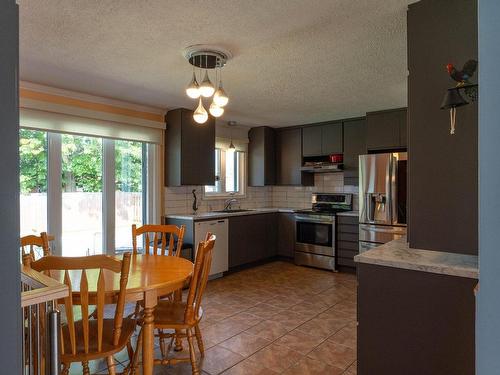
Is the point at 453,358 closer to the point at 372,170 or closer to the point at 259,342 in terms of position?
the point at 259,342

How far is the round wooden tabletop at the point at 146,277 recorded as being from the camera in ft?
6.03

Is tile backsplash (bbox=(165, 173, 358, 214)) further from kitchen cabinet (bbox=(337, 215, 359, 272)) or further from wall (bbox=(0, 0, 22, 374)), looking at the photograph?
wall (bbox=(0, 0, 22, 374))

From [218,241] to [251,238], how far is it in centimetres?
71

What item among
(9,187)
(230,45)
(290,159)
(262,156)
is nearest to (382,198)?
(290,159)

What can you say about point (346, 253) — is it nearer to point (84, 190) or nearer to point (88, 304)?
point (84, 190)

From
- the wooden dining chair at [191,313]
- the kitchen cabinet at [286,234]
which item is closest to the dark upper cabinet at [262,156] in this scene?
the kitchen cabinet at [286,234]

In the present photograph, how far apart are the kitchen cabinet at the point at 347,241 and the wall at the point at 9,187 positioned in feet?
14.8

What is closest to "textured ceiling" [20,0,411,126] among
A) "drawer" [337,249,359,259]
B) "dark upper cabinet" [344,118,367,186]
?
"dark upper cabinet" [344,118,367,186]

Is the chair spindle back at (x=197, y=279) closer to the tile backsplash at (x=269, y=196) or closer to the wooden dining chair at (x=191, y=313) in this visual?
the wooden dining chair at (x=191, y=313)

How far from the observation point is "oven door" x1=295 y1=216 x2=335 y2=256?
491 cm

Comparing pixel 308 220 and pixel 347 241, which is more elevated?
pixel 308 220

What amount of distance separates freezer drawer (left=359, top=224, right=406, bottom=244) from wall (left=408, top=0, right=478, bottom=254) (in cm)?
260

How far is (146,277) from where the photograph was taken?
6.66 feet

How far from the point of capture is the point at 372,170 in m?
4.45
